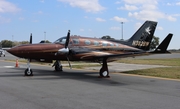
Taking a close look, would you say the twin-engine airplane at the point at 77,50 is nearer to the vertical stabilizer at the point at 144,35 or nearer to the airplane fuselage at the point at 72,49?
the airplane fuselage at the point at 72,49

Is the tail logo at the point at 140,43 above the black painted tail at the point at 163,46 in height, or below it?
above

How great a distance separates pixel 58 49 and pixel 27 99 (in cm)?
731

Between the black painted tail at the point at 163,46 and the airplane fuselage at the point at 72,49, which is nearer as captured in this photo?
the black painted tail at the point at 163,46

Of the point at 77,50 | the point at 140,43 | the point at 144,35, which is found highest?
the point at 144,35

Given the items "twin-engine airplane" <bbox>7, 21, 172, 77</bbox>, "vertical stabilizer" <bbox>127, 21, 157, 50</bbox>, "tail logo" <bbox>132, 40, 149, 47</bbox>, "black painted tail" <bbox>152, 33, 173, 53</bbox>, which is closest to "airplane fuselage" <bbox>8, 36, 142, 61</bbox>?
"twin-engine airplane" <bbox>7, 21, 172, 77</bbox>

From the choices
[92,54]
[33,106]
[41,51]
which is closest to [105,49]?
[92,54]

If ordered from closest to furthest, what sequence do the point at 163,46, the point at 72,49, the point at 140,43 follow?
the point at 163,46 < the point at 72,49 < the point at 140,43

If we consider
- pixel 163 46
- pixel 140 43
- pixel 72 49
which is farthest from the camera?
pixel 140 43

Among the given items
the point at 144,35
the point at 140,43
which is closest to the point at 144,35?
the point at 144,35

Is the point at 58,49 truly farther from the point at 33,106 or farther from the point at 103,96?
the point at 33,106

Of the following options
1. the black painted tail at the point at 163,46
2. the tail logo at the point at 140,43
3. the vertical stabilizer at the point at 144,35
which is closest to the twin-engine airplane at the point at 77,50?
the black painted tail at the point at 163,46

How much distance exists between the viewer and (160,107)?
679 centimetres

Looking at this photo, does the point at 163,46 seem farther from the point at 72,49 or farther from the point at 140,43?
the point at 140,43

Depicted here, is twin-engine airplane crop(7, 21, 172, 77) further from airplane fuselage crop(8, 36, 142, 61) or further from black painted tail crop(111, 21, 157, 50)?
black painted tail crop(111, 21, 157, 50)
